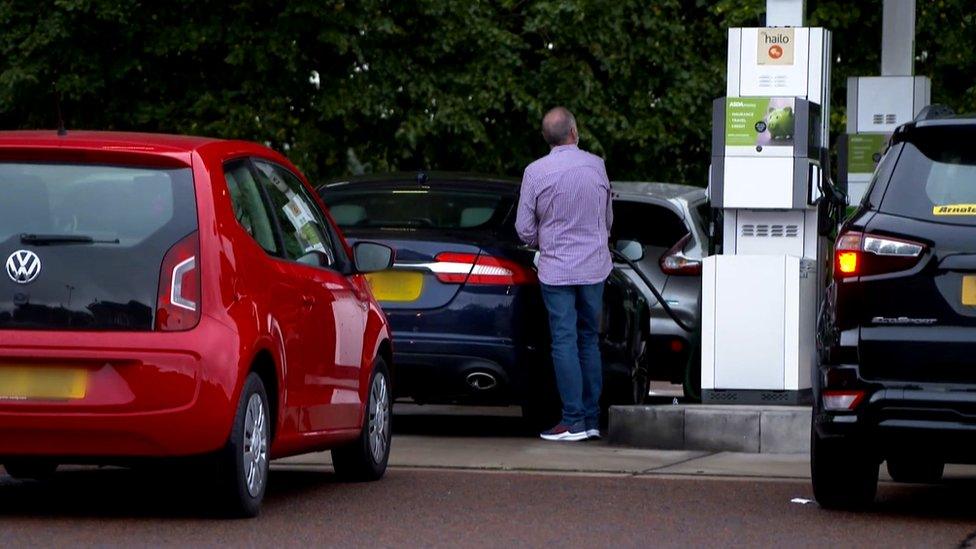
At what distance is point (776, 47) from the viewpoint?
12141 mm

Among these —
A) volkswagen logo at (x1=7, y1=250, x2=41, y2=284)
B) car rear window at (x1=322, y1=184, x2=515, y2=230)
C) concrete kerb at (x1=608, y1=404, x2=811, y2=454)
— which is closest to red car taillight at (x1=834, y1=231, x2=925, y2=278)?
volkswagen logo at (x1=7, y1=250, x2=41, y2=284)

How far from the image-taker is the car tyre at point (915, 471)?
379 inches

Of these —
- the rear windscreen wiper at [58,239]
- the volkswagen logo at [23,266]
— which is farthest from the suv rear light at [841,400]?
the volkswagen logo at [23,266]

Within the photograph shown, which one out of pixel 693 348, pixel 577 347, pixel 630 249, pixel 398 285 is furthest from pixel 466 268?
pixel 693 348

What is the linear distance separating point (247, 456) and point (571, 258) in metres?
4.16

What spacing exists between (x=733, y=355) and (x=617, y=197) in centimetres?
259

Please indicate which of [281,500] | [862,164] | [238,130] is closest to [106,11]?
[238,130]

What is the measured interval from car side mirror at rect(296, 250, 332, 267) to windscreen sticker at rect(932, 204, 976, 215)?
8.15ft

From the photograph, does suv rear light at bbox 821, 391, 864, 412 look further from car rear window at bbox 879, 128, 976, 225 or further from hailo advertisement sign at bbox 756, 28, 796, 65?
hailo advertisement sign at bbox 756, 28, 796, 65

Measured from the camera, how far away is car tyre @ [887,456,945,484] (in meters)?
9.62

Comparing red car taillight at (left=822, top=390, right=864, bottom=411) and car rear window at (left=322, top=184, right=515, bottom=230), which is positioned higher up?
car rear window at (left=322, top=184, right=515, bottom=230)

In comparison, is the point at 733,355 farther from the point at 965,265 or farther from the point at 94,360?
the point at 94,360

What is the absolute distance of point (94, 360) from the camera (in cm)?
723

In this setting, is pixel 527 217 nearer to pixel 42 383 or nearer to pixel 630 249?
pixel 630 249
